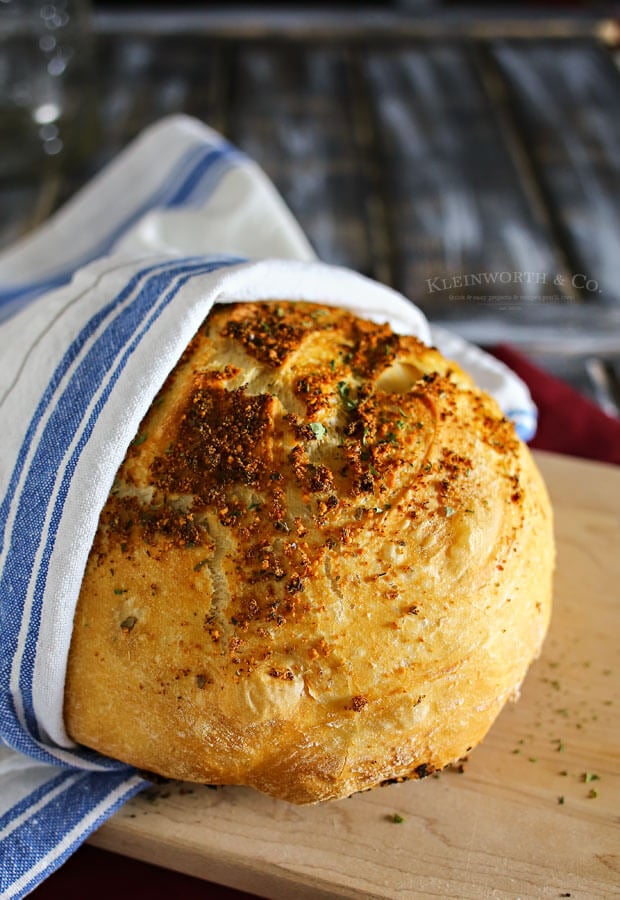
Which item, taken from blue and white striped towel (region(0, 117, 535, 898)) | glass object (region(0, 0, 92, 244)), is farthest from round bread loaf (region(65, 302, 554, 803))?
glass object (region(0, 0, 92, 244))

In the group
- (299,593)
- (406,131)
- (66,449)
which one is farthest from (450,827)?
(406,131)

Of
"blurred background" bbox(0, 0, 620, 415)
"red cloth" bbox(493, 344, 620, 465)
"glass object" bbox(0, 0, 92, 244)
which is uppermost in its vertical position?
"glass object" bbox(0, 0, 92, 244)

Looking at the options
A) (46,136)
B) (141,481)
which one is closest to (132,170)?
(46,136)

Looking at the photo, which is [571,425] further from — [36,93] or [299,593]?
[36,93]

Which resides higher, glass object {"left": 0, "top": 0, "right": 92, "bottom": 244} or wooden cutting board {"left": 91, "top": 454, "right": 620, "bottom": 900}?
glass object {"left": 0, "top": 0, "right": 92, "bottom": 244}

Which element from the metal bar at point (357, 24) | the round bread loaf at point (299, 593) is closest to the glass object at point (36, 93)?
the metal bar at point (357, 24)

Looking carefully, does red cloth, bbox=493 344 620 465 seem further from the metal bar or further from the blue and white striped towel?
the metal bar

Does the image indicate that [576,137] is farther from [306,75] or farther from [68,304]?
[68,304]
